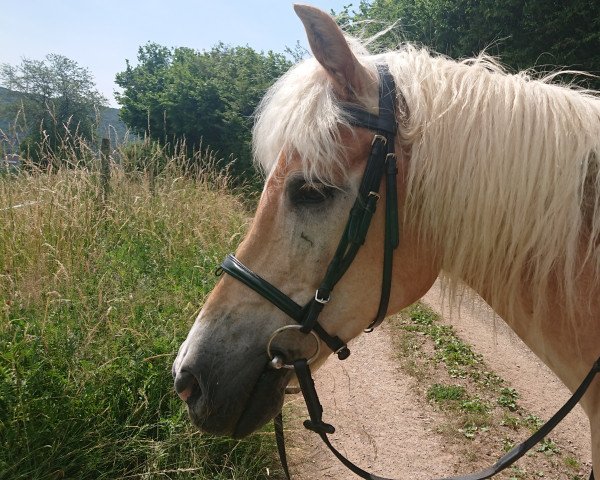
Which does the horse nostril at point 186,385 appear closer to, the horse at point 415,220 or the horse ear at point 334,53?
the horse at point 415,220

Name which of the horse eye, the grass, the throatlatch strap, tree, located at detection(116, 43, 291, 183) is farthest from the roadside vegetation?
tree, located at detection(116, 43, 291, 183)

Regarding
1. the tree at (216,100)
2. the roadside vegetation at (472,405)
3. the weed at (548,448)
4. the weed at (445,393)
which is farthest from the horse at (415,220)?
the tree at (216,100)

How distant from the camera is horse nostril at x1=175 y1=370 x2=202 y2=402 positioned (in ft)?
4.49

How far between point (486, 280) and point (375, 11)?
40.0 ft

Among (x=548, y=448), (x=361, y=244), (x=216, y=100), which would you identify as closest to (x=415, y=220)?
(x=361, y=244)

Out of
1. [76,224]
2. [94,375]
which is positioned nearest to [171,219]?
[76,224]

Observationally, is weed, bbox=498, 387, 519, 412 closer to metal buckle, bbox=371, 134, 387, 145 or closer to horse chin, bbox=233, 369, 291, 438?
horse chin, bbox=233, 369, 291, 438

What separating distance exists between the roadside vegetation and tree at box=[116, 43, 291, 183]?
9.15 metres

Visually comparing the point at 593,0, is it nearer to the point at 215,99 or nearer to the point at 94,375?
the point at 94,375

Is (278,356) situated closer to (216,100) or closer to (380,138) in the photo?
(380,138)

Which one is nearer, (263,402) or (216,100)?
(263,402)

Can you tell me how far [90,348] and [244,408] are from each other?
4.97ft

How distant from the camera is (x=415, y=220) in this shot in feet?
4.49

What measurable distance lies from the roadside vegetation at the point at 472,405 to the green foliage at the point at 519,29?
4156 millimetres
